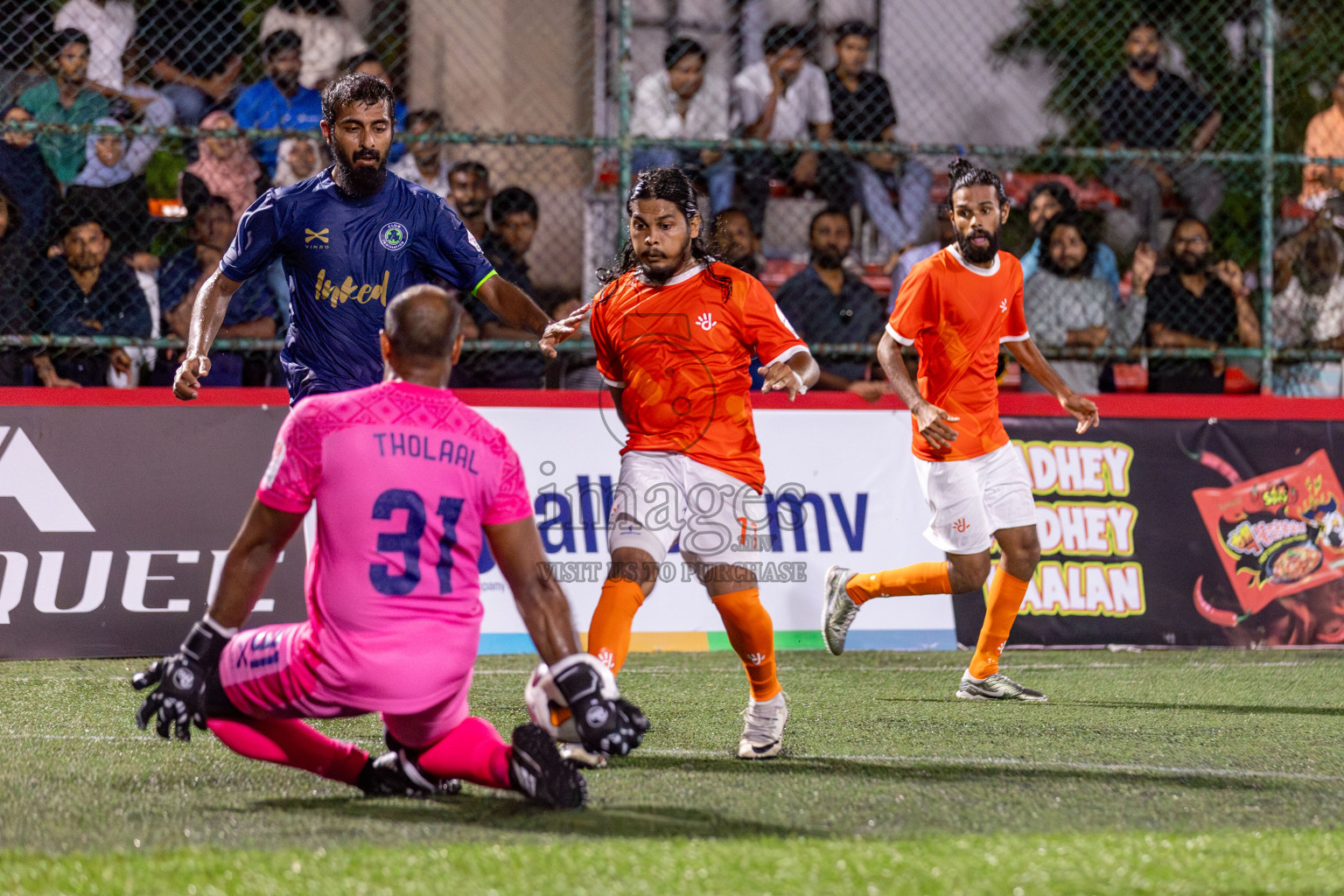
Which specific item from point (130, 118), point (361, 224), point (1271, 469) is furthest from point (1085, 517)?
point (130, 118)

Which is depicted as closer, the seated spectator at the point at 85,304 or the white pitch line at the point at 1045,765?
the white pitch line at the point at 1045,765

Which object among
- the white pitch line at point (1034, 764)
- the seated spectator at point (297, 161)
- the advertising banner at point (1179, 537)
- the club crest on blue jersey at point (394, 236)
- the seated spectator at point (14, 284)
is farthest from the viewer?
the seated spectator at point (297, 161)

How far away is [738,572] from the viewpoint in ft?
16.0

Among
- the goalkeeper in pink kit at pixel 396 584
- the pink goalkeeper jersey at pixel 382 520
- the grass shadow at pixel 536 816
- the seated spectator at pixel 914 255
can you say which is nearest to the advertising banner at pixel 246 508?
the seated spectator at pixel 914 255

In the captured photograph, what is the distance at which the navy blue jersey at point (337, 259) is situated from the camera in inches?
204

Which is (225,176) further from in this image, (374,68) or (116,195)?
(374,68)

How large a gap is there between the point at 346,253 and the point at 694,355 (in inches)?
52.2

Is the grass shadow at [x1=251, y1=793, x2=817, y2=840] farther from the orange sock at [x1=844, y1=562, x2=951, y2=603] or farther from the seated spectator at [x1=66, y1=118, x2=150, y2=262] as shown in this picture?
the seated spectator at [x1=66, y1=118, x2=150, y2=262]

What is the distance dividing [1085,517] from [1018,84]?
17.1 feet

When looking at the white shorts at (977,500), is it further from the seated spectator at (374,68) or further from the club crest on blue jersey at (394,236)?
the seated spectator at (374,68)

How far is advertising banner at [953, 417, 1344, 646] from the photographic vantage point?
8.38 m

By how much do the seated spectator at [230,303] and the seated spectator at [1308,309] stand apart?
21.6 ft

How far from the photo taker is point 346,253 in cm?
520

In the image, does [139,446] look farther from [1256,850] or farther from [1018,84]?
[1018,84]
